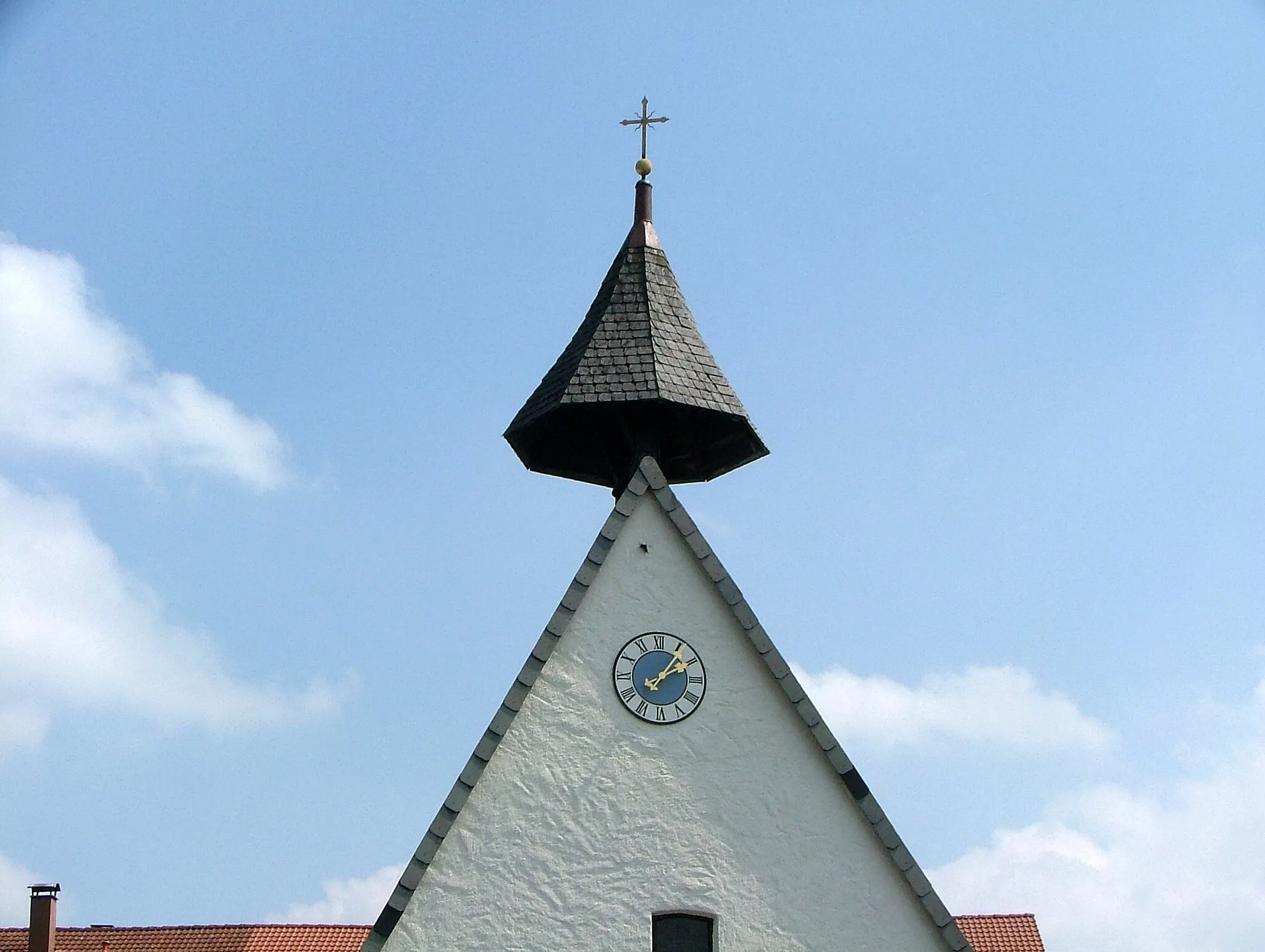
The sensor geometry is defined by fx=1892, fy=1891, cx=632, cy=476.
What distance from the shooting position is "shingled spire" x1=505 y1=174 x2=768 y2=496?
1956 centimetres

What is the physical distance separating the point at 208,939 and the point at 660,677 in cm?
1796

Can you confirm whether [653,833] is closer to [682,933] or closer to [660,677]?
[682,933]

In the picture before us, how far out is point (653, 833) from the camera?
16594 mm

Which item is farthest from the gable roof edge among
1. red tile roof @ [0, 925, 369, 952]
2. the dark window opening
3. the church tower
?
red tile roof @ [0, 925, 369, 952]

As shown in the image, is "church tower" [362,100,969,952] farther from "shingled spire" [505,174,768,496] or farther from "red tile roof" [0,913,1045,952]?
"red tile roof" [0,913,1045,952]

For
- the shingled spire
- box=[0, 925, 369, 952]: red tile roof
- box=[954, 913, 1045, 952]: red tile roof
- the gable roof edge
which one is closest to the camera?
the gable roof edge

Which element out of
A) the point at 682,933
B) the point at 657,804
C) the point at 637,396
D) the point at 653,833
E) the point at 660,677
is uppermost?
the point at 637,396

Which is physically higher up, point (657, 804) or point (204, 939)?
point (204, 939)

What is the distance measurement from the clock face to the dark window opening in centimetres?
176

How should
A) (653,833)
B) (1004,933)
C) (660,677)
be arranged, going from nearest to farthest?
1. (653,833)
2. (660,677)
3. (1004,933)

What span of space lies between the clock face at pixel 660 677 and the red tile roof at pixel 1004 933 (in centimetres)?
1289

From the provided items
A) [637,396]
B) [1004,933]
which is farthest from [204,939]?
[637,396]

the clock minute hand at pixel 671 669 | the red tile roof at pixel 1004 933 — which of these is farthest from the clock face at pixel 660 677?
the red tile roof at pixel 1004 933

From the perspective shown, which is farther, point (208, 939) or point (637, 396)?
point (208, 939)
